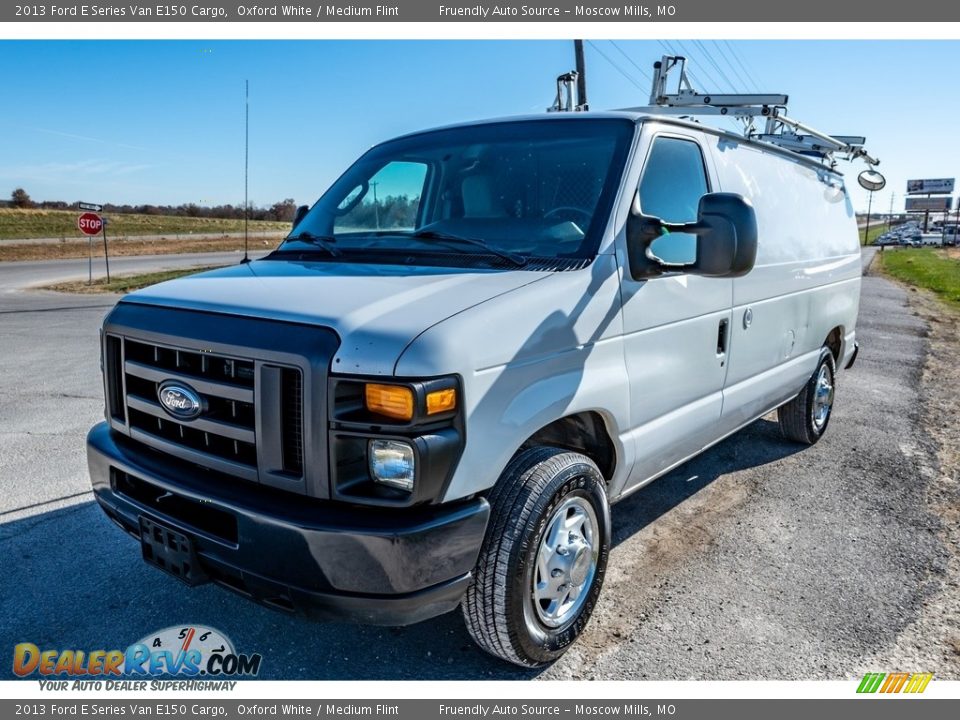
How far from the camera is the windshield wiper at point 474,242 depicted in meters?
3.03

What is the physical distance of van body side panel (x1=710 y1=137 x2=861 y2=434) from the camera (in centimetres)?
425

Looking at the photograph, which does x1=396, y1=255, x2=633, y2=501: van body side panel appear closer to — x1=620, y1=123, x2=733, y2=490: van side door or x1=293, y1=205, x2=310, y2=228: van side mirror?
x1=620, y1=123, x2=733, y2=490: van side door

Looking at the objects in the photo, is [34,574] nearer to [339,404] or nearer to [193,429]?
[193,429]

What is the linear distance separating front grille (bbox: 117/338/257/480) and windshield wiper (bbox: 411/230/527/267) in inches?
45.7

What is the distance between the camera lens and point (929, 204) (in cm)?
11725

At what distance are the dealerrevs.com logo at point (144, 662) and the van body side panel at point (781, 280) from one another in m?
2.89

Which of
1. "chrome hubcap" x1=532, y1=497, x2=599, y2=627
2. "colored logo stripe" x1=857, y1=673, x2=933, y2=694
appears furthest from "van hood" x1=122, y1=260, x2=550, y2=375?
"colored logo stripe" x1=857, y1=673, x2=933, y2=694

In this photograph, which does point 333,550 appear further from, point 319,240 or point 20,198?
point 20,198

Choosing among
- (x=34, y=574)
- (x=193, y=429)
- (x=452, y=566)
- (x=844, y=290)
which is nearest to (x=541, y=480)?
(x=452, y=566)

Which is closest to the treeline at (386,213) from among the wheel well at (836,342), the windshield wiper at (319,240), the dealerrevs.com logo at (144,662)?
the windshield wiper at (319,240)

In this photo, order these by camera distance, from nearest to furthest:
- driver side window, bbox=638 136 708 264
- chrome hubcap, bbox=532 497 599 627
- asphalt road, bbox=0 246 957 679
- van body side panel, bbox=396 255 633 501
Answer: van body side panel, bbox=396 255 633 501 → chrome hubcap, bbox=532 497 599 627 → asphalt road, bbox=0 246 957 679 → driver side window, bbox=638 136 708 264

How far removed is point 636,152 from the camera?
10.9ft

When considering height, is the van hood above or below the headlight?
above

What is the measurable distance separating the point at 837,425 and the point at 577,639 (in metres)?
4.62
